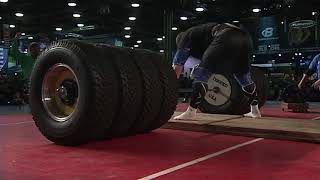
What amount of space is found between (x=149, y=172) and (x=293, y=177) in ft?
3.10

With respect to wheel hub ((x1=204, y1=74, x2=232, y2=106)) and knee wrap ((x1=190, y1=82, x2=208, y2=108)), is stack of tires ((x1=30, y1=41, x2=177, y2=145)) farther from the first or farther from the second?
wheel hub ((x1=204, y1=74, x2=232, y2=106))

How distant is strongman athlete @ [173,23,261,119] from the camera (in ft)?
18.4

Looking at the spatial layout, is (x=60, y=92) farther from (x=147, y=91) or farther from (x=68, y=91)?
(x=147, y=91)

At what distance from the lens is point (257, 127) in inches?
193

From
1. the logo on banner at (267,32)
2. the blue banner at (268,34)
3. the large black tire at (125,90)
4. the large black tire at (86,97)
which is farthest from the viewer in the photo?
the logo on banner at (267,32)

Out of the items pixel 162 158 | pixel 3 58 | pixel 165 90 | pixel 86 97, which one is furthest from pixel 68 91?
pixel 3 58

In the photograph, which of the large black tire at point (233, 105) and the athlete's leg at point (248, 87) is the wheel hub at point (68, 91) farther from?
the large black tire at point (233, 105)

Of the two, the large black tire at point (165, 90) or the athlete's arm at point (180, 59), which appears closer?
the large black tire at point (165, 90)

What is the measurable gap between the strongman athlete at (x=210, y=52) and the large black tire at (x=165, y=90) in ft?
1.81

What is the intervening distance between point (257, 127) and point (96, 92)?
192 cm

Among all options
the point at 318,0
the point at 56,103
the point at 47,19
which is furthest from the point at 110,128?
the point at 47,19

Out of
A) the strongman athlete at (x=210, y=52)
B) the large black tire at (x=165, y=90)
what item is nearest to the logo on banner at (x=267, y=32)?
the strongman athlete at (x=210, y=52)

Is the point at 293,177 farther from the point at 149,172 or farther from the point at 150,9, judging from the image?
the point at 150,9

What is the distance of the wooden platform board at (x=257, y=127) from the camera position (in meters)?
4.55
